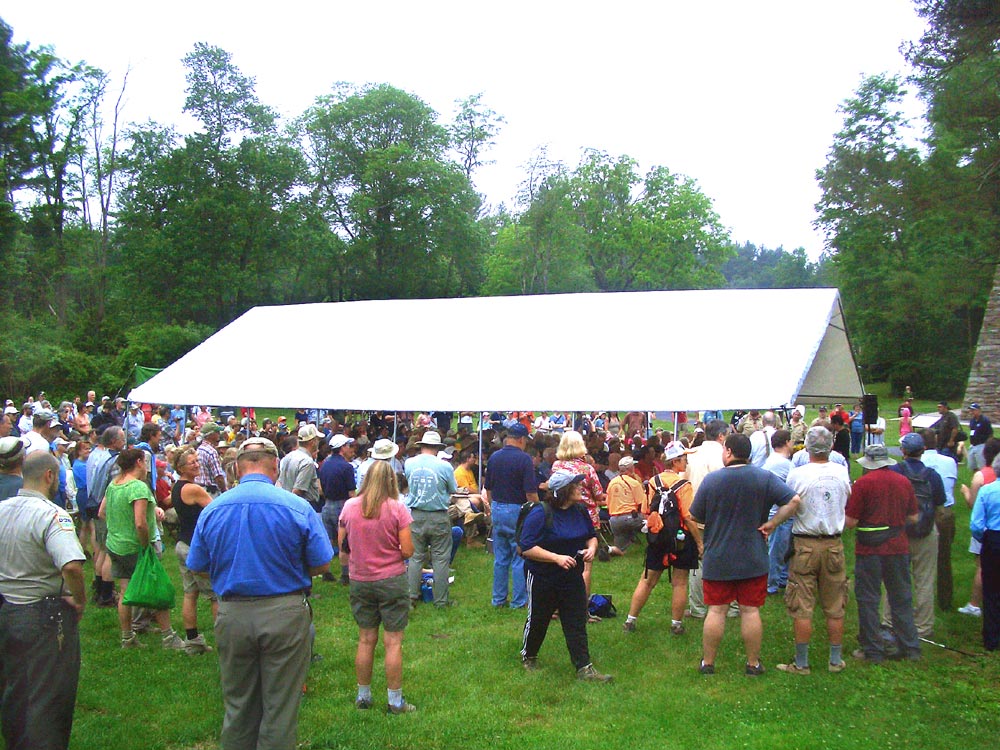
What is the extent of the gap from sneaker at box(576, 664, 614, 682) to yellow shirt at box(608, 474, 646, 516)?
11.3ft

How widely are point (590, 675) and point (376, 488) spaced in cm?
188

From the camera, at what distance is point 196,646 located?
5.57 meters

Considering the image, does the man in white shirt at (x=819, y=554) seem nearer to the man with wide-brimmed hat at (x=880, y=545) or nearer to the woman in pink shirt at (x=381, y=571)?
the man with wide-brimmed hat at (x=880, y=545)

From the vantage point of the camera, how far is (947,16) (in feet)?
23.6

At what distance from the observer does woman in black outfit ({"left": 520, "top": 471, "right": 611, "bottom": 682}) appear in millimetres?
5016

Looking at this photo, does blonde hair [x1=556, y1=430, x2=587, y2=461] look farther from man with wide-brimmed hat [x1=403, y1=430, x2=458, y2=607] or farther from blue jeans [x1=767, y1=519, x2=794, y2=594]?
blue jeans [x1=767, y1=519, x2=794, y2=594]

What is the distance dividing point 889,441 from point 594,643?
18.4 meters

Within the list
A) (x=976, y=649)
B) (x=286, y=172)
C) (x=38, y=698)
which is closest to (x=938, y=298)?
(x=286, y=172)

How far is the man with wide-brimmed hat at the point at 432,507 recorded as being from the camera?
6.69 metres

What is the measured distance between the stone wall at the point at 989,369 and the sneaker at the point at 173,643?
24889 mm

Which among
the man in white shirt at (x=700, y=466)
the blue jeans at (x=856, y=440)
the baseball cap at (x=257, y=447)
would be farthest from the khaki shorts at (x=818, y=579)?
the blue jeans at (x=856, y=440)

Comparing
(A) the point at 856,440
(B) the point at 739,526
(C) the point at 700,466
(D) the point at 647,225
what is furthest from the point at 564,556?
(D) the point at 647,225

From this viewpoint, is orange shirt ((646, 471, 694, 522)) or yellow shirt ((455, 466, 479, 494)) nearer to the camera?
orange shirt ((646, 471, 694, 522))

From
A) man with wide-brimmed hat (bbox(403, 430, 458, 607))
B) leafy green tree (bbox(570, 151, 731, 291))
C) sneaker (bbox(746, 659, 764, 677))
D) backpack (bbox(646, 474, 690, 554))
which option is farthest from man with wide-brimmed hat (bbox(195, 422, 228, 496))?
leafy green tree (bbox(570, 151, 731, 291))
